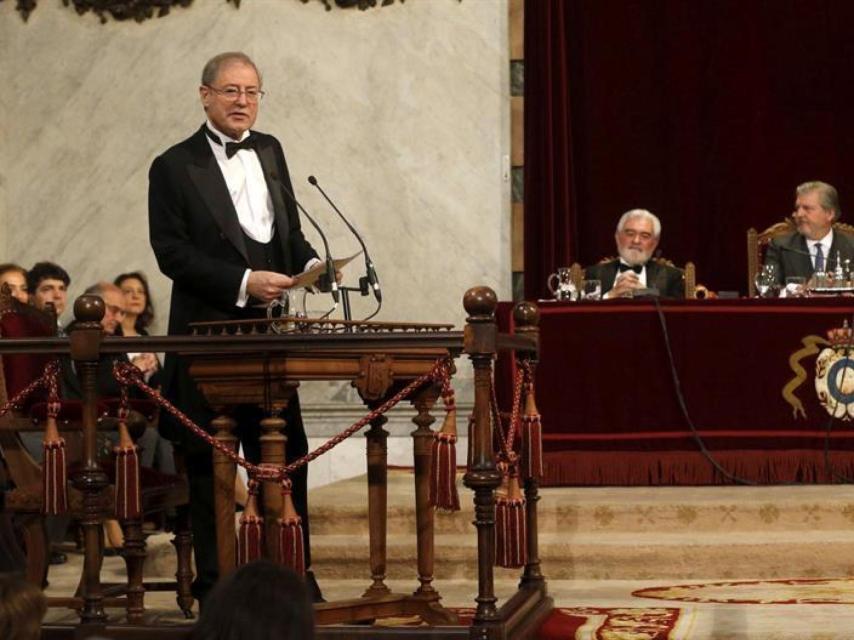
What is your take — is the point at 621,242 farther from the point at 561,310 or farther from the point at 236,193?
the point at 236,193

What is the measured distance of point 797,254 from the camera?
8.59 metres

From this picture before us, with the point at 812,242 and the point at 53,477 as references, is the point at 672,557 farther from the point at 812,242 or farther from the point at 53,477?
the point at 812,242

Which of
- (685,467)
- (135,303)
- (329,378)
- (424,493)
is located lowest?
(685,467)

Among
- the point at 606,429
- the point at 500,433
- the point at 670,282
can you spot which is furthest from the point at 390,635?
the point at 670,282

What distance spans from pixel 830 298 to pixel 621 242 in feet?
5.13

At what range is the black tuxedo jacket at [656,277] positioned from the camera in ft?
28.2

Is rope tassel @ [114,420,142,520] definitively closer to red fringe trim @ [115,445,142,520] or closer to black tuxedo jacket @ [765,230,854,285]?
red fringe trim @ [115,445,142,520]

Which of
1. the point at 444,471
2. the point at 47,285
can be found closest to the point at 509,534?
the point at 444,471

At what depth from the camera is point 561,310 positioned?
7.46m

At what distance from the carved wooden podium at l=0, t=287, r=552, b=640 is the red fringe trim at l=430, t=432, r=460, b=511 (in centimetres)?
5

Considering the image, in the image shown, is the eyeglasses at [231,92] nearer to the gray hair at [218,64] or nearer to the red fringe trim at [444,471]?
the gray hair at [218,64]

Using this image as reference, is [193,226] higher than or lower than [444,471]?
higher

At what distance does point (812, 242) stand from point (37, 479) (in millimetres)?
4722

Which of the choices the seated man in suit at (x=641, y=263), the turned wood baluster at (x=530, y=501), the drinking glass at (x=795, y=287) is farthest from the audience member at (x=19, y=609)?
the seated man in suit at (x=641, y=263)
